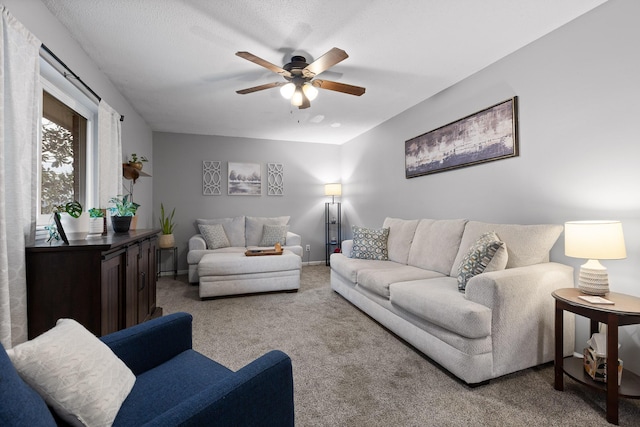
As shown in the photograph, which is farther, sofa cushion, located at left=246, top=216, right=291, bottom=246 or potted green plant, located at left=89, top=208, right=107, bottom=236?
sofa cushion, located at left=246, top=216, right=291, bottom=246

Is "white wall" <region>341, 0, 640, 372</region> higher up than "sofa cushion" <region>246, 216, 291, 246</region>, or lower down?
higher up

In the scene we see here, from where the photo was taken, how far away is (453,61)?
2.76 meters

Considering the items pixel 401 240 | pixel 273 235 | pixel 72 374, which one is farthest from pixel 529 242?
pixel 273 235

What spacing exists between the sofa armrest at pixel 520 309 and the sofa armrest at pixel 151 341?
69.9 inches

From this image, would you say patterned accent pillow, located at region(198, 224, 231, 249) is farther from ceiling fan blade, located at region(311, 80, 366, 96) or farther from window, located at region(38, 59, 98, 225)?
ceiling fan blade, located at region(311, 80, 366, 96)

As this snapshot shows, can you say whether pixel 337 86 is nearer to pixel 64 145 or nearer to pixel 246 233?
pixel 64 145

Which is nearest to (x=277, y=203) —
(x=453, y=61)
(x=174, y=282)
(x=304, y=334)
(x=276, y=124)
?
(x=276, y=124)

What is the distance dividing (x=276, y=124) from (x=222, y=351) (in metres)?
3.47

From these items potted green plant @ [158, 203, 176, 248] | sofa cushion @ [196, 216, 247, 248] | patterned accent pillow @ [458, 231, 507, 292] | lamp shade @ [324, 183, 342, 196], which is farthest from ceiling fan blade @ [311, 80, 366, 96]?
potted green plant @ [158, 203, 176, 248]

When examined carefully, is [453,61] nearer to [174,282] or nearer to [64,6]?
[64,6]

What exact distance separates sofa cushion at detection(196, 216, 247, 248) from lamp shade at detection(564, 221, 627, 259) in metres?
4.37

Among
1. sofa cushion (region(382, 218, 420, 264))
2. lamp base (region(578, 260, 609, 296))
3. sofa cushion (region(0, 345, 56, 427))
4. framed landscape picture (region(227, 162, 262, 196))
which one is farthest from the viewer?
framed landscape picture (region(227, 162, 262, 196))

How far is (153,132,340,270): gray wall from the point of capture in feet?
17.0

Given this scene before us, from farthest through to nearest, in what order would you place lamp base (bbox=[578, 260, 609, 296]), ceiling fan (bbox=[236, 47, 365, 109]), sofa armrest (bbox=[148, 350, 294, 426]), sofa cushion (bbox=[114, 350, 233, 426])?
1. ceiling fan (bbox=[236, 47, 365, 109])
2. lamp base (bbox=[578, 260, 609, 296])
3. sofa cushion (bbox=[114, 350, 233, 426])
4. sofa armrest (bbox=[148, 350, 294, 426])
